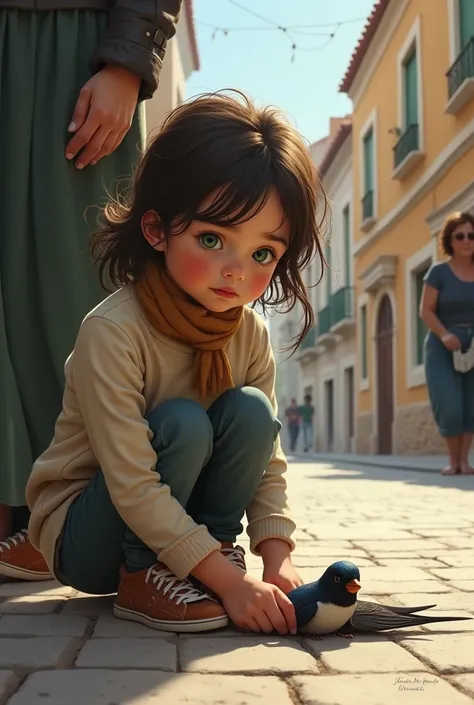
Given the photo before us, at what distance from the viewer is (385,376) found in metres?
16.9

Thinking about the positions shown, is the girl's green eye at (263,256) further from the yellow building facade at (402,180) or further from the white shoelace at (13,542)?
the yellow building facade at (402,180)

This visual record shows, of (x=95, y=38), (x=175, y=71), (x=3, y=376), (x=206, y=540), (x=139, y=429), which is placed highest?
(x=175, y=71)

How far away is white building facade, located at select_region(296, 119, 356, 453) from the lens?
2116cm

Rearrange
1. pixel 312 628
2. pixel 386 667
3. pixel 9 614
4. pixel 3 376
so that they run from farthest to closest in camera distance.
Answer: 1. pixel 3 376
2. pixel 9 614
3. pixel 312 628
4. pixel 386 667

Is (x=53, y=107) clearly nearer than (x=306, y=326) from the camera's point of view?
No

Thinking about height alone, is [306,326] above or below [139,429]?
above

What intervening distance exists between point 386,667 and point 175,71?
14.5m

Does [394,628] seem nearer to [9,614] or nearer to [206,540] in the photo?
[206,540]

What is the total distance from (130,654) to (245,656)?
20cm

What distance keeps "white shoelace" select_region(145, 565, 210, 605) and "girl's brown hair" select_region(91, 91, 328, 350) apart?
61 centimetres

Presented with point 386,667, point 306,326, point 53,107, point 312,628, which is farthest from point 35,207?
point 386,667

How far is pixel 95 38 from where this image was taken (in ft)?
7.86

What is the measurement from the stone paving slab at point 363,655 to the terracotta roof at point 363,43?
15435 millimetres

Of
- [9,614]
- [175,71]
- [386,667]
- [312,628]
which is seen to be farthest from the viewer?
[175,71]
